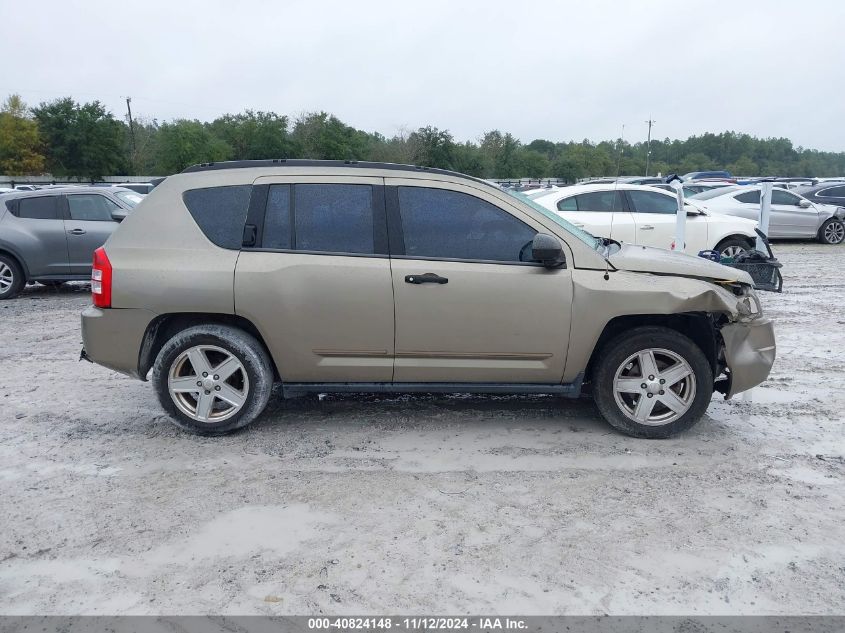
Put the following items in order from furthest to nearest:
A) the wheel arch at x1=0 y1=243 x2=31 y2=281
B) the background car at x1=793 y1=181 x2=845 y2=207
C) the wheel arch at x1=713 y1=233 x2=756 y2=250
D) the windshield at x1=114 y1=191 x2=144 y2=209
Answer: the background car at x1=793 y1=181 x2=845 y2=207, the windshield at x1=114 y1=191 x2=144 y2=209, the wheel arch at x1=713 y1=233 x2=756 y2=250, the wheel arch at x1=0 y1=243 x2=31 y2=281

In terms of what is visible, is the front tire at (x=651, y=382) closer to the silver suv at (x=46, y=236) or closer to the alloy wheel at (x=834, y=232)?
the silver suv at (x=46, y=236)

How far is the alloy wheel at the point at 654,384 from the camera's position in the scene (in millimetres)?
4699

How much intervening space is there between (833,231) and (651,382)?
1587 cm

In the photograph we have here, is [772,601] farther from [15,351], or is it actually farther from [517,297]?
[15,351]

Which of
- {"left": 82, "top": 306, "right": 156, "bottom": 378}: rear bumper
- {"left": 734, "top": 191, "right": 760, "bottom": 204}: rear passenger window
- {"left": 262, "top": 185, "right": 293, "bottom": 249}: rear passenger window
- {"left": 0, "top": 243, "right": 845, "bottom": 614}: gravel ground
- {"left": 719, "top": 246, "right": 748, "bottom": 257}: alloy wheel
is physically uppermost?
{"left": 734, "top": 191, "right": 760, "bottom": 204}: rear passenger window

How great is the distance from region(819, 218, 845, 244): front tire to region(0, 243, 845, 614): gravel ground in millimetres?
13720

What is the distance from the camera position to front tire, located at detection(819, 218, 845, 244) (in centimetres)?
1747

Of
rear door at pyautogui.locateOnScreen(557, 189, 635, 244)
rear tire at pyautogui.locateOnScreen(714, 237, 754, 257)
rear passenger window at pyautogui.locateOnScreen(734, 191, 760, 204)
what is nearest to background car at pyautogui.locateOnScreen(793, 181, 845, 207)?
rear passenger window at pyautogui.locateOnScreen(734, 191, 760, 204)

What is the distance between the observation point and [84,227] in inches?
434

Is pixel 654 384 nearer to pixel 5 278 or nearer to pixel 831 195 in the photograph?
pixel 5 278

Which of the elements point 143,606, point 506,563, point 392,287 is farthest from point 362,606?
point 392,287

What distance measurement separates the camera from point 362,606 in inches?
116

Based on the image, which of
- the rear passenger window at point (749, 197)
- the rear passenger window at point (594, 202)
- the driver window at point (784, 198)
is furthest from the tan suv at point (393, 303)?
the driver window at point (784, 198)

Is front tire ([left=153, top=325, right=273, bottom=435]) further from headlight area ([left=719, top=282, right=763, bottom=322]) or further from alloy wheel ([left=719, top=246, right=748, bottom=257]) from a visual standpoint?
alloy wheel ([left=719, top=246, right=748, bottom=257])
